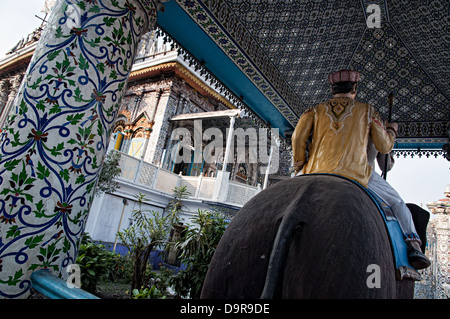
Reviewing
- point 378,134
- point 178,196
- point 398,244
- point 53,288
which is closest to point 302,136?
point 378,134

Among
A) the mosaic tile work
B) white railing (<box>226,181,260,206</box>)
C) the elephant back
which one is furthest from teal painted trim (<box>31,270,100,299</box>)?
white railing (<box>226,181,260,206</box>)

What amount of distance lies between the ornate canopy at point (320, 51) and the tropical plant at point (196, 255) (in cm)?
258

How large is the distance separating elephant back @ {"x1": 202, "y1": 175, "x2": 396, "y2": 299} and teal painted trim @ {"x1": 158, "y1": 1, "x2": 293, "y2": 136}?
214 centimetres

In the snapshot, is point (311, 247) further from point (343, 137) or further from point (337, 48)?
point (337, 48)

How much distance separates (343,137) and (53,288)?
5.40 feet

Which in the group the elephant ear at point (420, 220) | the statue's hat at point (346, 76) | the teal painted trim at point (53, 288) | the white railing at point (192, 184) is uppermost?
the white railing at point (192, 184)

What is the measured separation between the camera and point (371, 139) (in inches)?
69.1

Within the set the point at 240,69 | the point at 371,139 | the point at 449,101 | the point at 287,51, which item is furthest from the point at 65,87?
the point at 449,101

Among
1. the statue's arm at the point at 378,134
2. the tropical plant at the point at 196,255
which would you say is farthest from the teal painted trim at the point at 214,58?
the tropical plant at the point at 196,255

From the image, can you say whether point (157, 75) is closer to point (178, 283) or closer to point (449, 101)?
point (178, 283)

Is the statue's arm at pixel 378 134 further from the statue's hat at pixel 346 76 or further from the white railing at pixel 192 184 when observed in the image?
the white railing at pixel 192 184

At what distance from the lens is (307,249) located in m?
1.02

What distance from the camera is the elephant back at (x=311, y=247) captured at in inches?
37.5

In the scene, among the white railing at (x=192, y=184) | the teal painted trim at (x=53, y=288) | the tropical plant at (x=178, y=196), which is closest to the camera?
the teal painted trim at (x=53, y=288)
